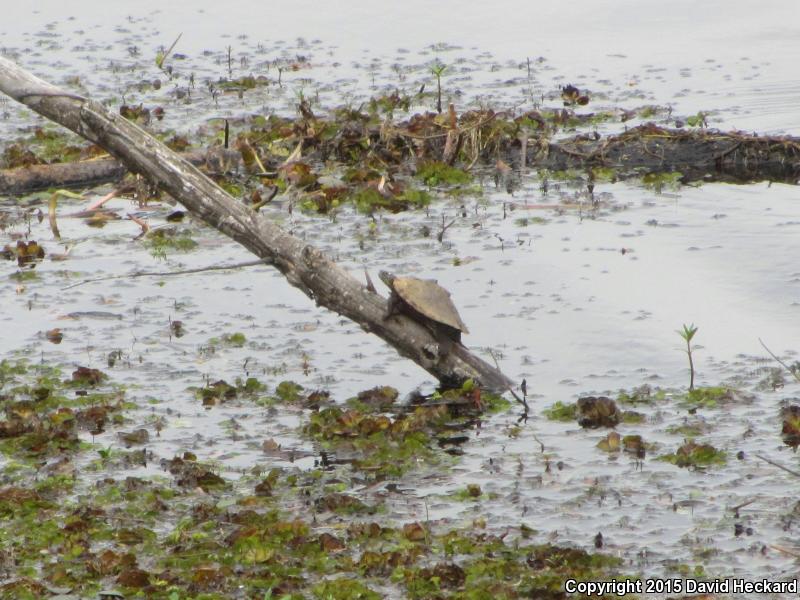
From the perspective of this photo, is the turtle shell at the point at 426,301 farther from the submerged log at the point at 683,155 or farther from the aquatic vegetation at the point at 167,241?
the submerged log at the point at 683,155

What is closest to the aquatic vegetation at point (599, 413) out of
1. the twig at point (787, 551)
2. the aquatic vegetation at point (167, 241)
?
the twig at point (787, 551)

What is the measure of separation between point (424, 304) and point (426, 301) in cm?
4

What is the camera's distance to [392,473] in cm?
749

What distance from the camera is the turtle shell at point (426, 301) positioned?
835 centimetres

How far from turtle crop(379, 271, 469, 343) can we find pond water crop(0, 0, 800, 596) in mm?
514

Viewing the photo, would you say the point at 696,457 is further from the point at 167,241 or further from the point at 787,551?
the point at 167,241

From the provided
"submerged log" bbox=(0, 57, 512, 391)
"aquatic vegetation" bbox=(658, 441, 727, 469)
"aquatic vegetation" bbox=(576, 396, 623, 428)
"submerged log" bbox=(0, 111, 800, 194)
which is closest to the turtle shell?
"submerged log" bbox=(0, 57, 512, 391)

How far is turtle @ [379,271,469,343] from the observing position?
837 centimetres

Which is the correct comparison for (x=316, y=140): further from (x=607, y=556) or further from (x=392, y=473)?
(x=607, y=556)

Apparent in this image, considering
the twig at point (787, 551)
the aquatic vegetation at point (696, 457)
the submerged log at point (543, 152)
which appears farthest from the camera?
the submerged log at point (543, 152)

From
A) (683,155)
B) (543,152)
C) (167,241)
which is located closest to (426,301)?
(167,241)

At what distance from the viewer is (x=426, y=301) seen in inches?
331

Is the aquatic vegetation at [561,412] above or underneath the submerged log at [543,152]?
underneath

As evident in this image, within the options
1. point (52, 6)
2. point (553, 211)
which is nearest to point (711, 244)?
point (553, 211)
